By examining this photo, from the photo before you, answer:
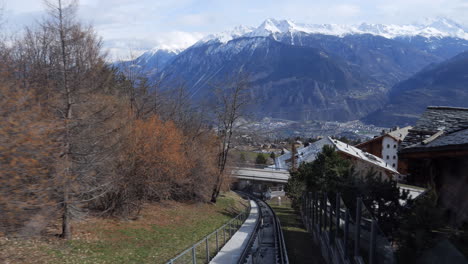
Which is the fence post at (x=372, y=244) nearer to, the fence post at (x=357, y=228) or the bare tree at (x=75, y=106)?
the fence post at (x=357, y=228)

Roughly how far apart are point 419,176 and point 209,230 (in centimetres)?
1502

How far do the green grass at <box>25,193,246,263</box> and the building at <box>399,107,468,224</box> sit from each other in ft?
31.2

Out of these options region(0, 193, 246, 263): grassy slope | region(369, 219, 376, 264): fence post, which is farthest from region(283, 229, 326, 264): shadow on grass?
region(369, 219, 376, 264): fence post

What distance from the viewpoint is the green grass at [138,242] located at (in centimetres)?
1375

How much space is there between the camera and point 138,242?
17.5 m

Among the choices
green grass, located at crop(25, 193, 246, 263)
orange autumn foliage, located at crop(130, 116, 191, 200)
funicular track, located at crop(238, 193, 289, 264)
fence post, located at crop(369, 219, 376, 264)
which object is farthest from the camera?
orange autumn foliage, located at crop(130, 116, 191, 200)

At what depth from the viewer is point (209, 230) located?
977 inches

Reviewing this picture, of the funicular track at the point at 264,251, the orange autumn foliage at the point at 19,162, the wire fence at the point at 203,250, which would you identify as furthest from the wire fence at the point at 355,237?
the orange autumn foliage at the point at 19,162

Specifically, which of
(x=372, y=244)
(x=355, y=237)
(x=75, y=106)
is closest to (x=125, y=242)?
(x=75, y=106)

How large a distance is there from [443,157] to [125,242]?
511 inches

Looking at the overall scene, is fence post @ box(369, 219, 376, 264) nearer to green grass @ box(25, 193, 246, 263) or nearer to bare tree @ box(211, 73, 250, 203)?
green grass @ box(25, 193, 246, 263)

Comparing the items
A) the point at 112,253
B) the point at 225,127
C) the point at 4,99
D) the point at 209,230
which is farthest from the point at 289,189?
the point at 4,99

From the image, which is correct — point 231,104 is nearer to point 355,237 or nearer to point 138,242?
point 138,242

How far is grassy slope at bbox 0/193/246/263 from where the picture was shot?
12745 mm
